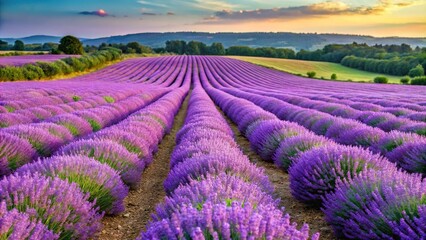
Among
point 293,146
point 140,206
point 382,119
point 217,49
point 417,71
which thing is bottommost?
point 417,71

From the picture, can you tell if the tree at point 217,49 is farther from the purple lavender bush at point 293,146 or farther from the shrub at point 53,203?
the shrub at point 53,203

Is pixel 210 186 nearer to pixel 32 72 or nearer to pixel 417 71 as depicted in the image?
pixel 32 72

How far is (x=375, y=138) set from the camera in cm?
676

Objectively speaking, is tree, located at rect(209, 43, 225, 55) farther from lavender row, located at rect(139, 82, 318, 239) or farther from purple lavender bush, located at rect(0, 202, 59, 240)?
purple lavender bush, located at rect(0, 202, 59, 240)

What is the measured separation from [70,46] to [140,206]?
2376 inches

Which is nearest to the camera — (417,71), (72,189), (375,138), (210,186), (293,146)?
(210,186)

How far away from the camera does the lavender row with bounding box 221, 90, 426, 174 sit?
5297mm

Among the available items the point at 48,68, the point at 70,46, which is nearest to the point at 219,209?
the point at 48,68

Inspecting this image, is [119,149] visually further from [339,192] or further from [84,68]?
[84,68]

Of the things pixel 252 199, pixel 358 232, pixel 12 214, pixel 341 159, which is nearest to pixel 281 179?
pixel 341 159

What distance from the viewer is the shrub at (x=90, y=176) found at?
365cm

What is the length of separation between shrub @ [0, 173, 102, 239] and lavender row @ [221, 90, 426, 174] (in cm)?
349

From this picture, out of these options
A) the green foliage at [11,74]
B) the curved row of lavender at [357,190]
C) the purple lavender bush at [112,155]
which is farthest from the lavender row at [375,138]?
the green foliage at [11,74]

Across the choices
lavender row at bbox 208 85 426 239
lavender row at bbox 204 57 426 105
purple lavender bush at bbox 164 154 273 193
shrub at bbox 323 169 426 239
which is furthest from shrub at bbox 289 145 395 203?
lavender row at bbox 204 57 426 105
